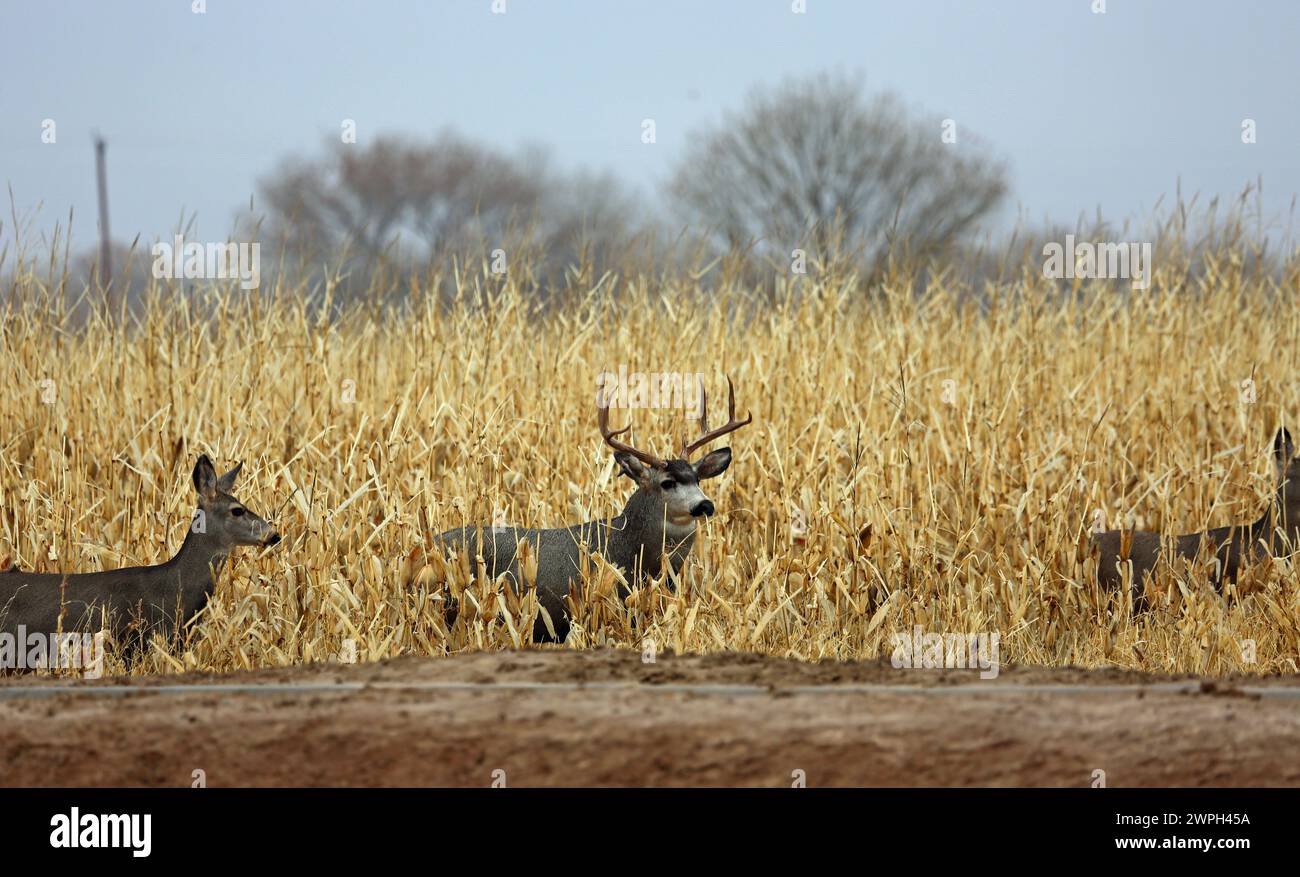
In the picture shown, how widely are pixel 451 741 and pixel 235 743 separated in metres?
0.62

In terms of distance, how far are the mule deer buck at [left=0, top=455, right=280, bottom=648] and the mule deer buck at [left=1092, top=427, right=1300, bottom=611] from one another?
403 cm

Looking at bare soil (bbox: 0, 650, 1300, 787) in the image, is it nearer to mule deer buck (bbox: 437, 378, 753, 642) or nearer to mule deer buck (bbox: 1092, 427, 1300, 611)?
mule deer buck (bbox: 437, 378, 753, 642)

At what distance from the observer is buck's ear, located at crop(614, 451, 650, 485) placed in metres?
7.15

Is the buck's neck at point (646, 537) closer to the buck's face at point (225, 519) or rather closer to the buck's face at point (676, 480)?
the buck's face at point (676, 480)

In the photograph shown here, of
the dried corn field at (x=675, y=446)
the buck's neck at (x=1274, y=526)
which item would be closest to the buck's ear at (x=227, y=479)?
the dried corn field at (x=675, y=446)

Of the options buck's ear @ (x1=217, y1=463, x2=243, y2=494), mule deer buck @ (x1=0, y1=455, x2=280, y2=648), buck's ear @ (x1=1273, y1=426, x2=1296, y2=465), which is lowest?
mule deer buck @ (x1=0, y1=455, x2=280, y2=648)

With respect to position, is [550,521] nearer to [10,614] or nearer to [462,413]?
[462,413]

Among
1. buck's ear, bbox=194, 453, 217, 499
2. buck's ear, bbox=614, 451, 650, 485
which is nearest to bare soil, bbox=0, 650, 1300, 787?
buck's ear, bbox=194, 453, 217, 499

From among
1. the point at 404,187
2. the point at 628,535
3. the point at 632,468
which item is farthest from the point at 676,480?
the point at 404,187

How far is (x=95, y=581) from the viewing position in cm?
656

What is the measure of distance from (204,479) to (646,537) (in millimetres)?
2015

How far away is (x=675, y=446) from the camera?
8.40 meters

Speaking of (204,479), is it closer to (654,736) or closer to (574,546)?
(574,546)

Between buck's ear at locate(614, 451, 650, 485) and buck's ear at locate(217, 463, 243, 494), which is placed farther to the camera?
buck's ear at locate(614, 451, 650, 485)
